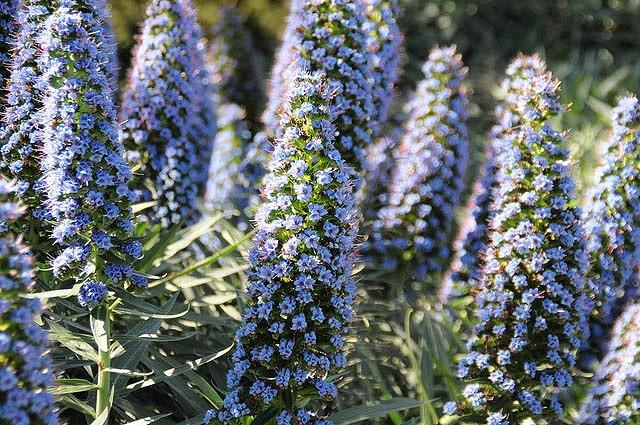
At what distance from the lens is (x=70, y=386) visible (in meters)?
3.00

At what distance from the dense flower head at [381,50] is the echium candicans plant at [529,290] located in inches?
40.8

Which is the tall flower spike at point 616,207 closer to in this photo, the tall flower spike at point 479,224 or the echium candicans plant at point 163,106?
the tall flower spike at point 479,224

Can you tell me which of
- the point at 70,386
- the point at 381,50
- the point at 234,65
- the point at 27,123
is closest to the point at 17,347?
the point at 70,386

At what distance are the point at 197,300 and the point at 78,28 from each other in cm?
169

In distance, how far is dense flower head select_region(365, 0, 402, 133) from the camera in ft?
14.4

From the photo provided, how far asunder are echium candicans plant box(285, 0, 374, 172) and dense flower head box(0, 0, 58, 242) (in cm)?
134

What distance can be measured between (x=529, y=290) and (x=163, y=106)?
7.24ft

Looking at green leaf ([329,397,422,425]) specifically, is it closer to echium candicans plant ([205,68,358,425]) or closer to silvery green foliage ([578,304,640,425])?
echium candicans plant ([205,68,358,425])

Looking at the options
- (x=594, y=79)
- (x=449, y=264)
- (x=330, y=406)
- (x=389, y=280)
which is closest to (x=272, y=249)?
(x=330, y=406)

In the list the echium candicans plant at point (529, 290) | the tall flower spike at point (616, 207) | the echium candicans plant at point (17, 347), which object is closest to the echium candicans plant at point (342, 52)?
the echium candicans plant at point (529, 290)

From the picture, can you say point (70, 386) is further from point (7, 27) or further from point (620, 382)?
point (620, 382)

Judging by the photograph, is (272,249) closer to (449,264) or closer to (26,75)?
(26,75)

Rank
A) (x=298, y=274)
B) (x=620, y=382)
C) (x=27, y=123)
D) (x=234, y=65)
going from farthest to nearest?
(x=234, y=65)
(x=620, y=382)
(x=27, y=123)
(x=298, y=274)

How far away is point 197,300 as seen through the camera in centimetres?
416
